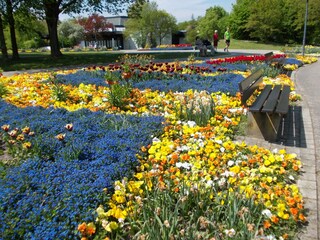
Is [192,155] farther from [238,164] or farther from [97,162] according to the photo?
[97,162]

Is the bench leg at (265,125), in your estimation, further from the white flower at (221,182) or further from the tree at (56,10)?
the tree at (56,10)

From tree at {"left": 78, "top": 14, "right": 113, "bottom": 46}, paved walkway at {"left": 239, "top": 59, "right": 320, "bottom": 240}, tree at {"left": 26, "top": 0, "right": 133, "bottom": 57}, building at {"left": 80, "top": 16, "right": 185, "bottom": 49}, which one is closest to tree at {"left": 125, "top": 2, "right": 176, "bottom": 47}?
tree at {"left": 78, "top": 14, "right": 113, "bottom": 46}

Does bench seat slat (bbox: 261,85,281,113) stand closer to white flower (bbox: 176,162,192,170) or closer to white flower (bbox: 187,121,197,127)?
white flower (bbox: 187,121,197,127)

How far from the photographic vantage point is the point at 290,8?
40.3 m

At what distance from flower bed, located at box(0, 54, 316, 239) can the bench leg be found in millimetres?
331

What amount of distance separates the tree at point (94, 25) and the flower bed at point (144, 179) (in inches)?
1930

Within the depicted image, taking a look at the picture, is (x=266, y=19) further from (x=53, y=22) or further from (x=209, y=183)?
(x=209, y=183)

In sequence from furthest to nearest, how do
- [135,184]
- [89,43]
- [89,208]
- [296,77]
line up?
[89,43], [296,77], [135,184], [89,208]

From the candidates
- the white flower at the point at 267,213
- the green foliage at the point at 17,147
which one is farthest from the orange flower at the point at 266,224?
the green foliage at the point at 17,147

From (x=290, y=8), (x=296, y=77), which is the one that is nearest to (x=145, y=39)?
(x=290, y=8)

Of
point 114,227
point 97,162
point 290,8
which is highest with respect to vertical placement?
point 290,8

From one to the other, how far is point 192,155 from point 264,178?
93 cm

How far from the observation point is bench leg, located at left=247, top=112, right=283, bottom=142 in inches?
173

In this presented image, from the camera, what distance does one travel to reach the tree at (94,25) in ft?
165
